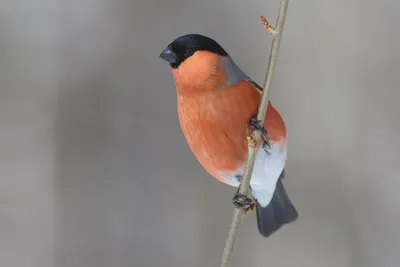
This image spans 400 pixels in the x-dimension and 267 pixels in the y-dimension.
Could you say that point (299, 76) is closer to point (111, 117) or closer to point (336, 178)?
point (336, 178)

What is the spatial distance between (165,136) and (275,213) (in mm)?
319

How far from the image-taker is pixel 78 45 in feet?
3.18

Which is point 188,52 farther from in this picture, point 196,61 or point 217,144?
point 217,144

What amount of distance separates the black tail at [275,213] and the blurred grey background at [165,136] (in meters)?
0.21

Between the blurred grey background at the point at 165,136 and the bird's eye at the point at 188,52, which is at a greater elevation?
the bird's eye at the point at 188,52

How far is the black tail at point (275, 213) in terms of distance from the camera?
795mm

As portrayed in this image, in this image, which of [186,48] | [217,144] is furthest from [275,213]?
[186,48]

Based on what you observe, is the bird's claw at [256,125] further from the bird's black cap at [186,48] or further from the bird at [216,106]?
the bird's black cap at [186,48]

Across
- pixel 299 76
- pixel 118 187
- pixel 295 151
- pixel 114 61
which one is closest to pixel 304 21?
pixel 299 76

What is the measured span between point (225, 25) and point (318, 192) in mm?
421

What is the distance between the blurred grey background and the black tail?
213mm

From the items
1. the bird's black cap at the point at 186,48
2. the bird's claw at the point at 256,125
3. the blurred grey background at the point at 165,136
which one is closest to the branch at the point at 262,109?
the bird's claw at the point at 256,125

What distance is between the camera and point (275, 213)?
798 mm

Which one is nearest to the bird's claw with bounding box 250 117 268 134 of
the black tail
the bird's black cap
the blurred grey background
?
the bird's black cap
